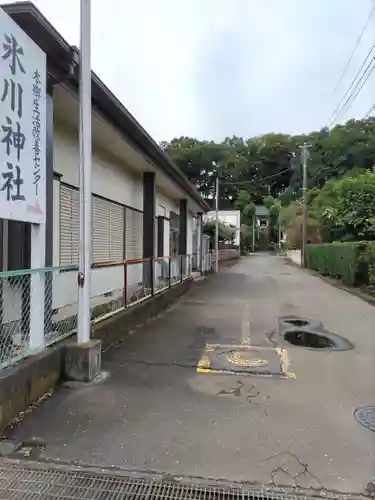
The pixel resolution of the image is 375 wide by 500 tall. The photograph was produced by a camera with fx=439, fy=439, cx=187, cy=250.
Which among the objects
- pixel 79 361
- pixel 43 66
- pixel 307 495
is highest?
pixel 43 66

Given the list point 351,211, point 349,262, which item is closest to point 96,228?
point 349,262

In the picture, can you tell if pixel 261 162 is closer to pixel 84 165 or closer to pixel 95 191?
pixel 95 191

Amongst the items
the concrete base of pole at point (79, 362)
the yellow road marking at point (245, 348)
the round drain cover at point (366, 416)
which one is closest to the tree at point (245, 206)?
the yellow road marking at point (245, 348)

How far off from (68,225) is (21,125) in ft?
10.8

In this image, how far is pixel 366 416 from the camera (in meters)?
4.01

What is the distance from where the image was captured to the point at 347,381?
5055 millimetres

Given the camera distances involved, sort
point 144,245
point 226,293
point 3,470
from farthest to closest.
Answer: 1. point 226,293
2. point 144,245
3. point 3,470

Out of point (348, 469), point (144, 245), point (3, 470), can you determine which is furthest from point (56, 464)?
point (144, 245)

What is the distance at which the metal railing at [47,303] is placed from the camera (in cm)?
424

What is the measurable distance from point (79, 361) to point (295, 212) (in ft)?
133

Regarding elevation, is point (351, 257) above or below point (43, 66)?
below

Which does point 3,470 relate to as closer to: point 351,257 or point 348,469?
point 348,469

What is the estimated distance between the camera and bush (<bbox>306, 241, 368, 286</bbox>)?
15.8 metres

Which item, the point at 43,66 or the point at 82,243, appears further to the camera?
the point at 82,243
